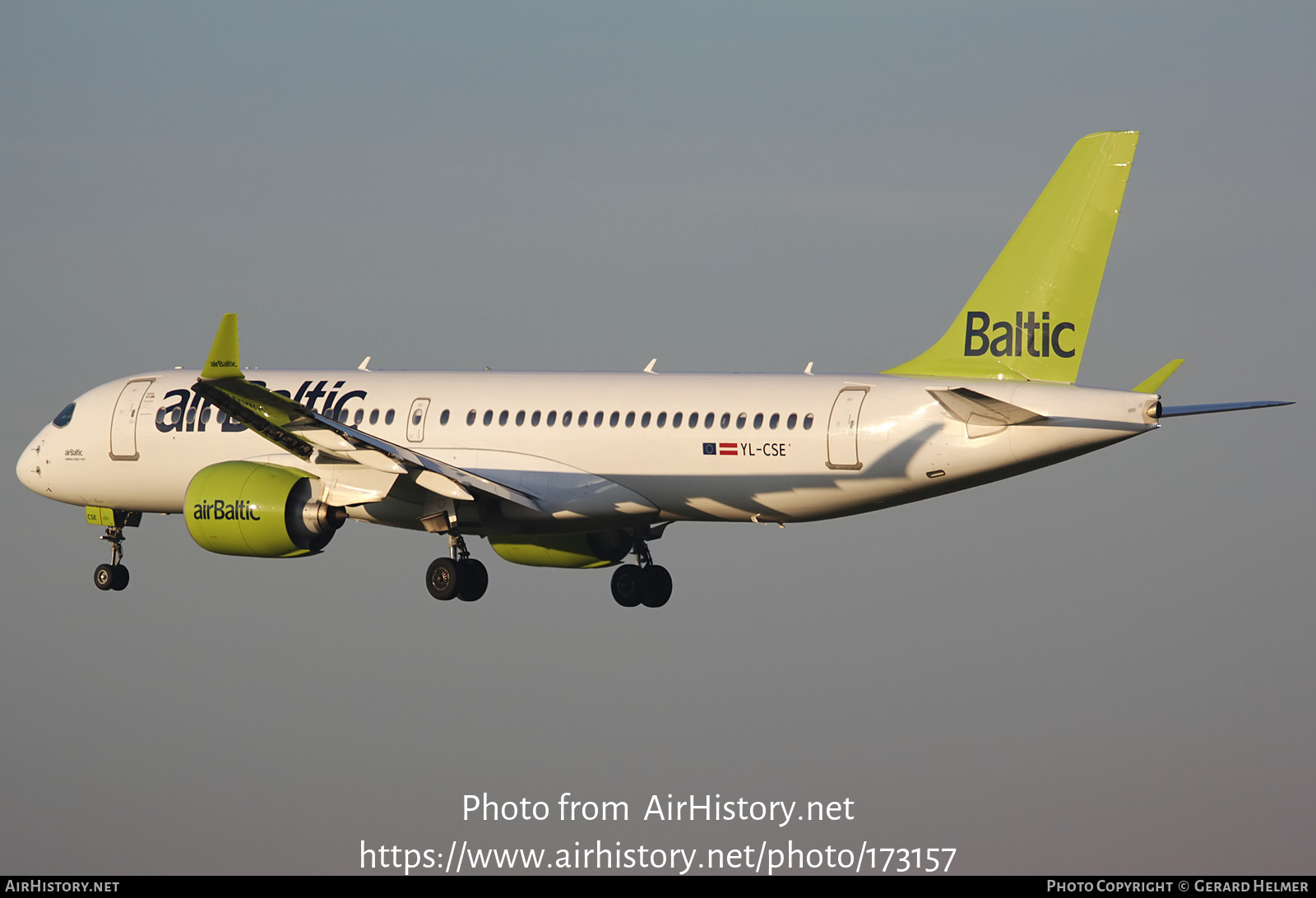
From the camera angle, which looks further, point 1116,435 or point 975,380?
point 975,380

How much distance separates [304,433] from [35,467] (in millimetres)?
11278

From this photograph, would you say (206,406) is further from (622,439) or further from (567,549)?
(622,439)

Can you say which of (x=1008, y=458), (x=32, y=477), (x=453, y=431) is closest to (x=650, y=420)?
(x=453, y=431)

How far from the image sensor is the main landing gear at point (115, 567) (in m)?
42.8

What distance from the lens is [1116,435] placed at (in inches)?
1254

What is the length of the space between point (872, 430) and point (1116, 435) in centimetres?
465

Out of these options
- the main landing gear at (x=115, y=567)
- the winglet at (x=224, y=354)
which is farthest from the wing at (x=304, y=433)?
the main landing gear at (x=115, y=567)

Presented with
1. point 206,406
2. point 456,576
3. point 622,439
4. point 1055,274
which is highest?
point 1055,274

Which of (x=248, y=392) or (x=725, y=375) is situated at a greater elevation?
(x=725, y=375)

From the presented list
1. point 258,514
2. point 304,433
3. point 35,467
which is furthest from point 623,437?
point 35,467

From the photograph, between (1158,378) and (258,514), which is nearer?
Answer: (1158,378)

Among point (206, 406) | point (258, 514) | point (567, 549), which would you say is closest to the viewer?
point (258, 514)

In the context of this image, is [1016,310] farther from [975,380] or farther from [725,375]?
[725,375]

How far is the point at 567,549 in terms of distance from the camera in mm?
41312
